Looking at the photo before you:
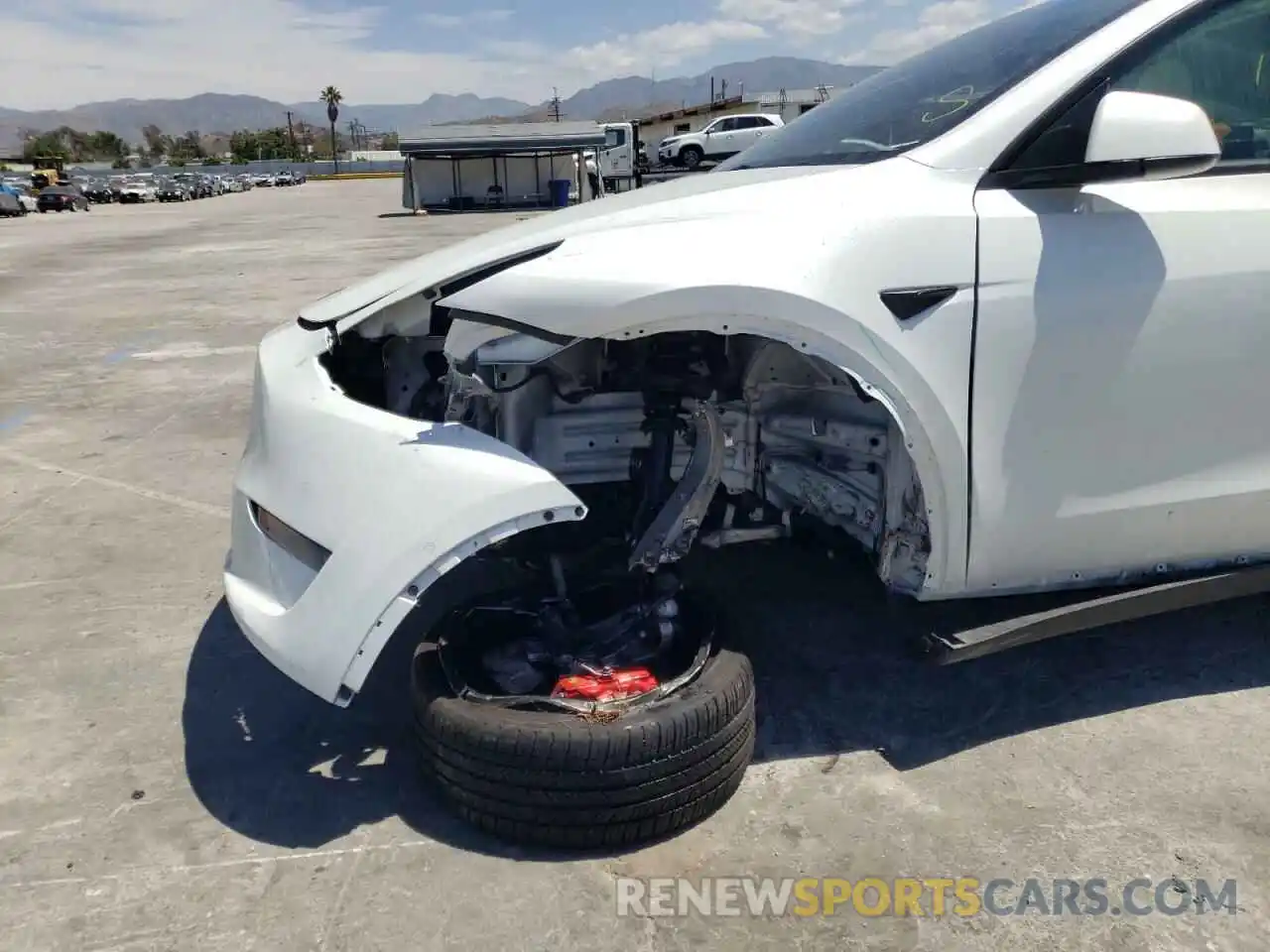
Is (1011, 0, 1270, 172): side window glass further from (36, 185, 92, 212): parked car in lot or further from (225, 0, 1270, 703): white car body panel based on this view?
(36, 185, 92, 212): parked car in lot

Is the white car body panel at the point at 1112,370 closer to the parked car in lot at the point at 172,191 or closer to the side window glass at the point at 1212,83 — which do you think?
the side window glass at the point at 1212,83

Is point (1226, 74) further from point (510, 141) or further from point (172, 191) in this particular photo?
point (172, 191)

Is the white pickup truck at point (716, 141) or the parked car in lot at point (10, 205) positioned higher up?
the white pickup truck at point (716, 141)

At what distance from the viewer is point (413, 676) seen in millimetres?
2342

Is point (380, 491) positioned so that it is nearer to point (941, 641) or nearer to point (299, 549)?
point (299, 549)

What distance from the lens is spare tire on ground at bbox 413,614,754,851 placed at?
204 centimetres

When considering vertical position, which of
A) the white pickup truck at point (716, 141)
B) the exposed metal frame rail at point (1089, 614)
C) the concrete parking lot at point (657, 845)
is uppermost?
the white pickup truck at point (716, 141)

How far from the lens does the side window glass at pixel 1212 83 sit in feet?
7.29

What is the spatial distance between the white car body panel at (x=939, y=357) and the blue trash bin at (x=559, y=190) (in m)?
33.4

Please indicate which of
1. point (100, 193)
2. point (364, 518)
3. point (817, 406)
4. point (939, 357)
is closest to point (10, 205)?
point (100, 193)

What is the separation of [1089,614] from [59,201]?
47.9m

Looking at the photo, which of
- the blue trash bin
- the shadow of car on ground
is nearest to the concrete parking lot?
the shadow of car on ground

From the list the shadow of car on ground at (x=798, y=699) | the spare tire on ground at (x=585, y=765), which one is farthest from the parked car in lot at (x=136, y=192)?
the spare tire on ground at (x=585, y=765)

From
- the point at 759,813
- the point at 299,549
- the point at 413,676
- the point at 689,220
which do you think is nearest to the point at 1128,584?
the point at 759,813
